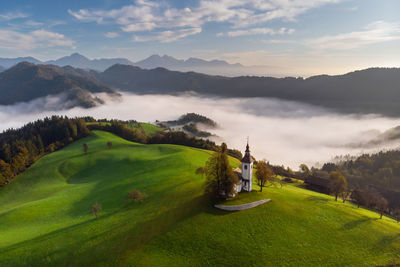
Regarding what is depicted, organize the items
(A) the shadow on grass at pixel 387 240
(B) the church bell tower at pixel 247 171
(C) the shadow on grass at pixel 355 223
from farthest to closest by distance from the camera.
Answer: (B) the church bell tower at pixel 247 171
(C) the shadow on grass at pixel 355 223
(A) the shadow on grass at pixel 387 240

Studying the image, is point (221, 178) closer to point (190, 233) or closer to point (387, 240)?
point (190, 233)

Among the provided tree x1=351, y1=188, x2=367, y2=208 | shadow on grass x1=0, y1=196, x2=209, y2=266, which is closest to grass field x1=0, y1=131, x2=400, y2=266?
shadow on grass x1=0, y1=196, x2=209, y2=266

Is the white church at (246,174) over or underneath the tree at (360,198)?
over

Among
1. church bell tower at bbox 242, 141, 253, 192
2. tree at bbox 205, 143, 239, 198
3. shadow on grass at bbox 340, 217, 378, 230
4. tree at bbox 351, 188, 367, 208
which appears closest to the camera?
shadow on grass at bbox 340, 217, 378, 230

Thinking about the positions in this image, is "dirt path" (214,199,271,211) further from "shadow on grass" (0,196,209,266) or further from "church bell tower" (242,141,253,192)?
"church bell tower" (242,141,253,192)

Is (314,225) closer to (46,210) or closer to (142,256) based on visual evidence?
(142,256)

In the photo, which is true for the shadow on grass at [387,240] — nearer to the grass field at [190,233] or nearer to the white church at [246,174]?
the grass field at [190,233]

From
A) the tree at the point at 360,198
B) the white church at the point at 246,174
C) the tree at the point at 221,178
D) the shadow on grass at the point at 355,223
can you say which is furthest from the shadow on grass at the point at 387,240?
the tree at the point at 360,198

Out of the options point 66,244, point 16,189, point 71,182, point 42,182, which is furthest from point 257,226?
point 16,189

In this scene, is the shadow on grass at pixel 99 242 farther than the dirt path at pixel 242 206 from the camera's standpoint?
No
